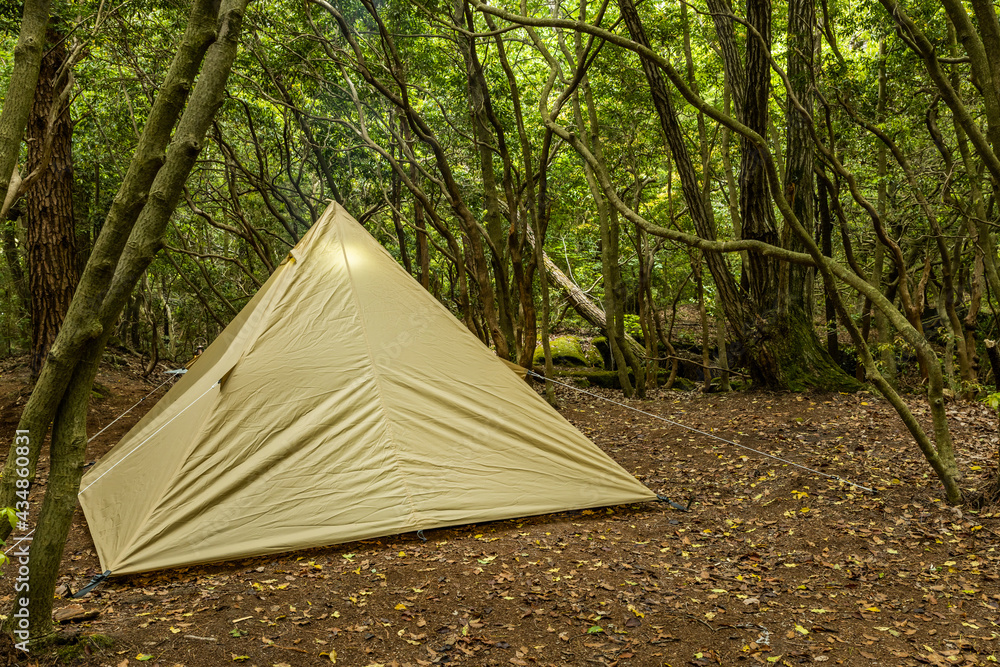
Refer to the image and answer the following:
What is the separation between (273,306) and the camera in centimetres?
467

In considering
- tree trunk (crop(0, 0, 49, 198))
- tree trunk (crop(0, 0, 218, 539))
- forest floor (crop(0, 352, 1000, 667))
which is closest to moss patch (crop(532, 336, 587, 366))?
forest floor (crop(0, 352, 1000, 667))

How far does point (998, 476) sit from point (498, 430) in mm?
3151

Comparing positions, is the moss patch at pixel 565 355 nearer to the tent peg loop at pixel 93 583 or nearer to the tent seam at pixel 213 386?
the tent seam at pixel 213 386

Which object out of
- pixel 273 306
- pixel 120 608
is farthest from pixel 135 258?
pixel 273 306

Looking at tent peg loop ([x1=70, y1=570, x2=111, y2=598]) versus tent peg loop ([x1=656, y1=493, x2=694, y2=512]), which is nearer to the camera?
tent peg loop ([x1=70, y1=570, x2=111, y2=598])

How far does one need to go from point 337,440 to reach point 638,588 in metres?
2.07

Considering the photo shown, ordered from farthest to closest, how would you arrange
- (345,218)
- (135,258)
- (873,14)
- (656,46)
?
(656,46) < (873,14) < (345,218) < (135,258)

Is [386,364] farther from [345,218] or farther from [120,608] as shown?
[120,608]

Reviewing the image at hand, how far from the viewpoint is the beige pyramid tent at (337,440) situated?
3.93m

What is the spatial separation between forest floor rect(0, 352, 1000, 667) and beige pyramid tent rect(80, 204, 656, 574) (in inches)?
7.5

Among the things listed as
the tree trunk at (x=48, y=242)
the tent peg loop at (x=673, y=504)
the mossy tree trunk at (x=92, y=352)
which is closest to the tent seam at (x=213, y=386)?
the mossy tree trunk at (x=92, y=352)

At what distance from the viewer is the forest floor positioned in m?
2.87

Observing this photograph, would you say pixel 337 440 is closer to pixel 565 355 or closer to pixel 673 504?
pixel 673 504

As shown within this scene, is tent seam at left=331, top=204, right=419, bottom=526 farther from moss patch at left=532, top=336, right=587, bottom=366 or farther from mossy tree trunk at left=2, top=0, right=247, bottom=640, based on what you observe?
moss patch at left=532, top=336, right=587, bottom=366
